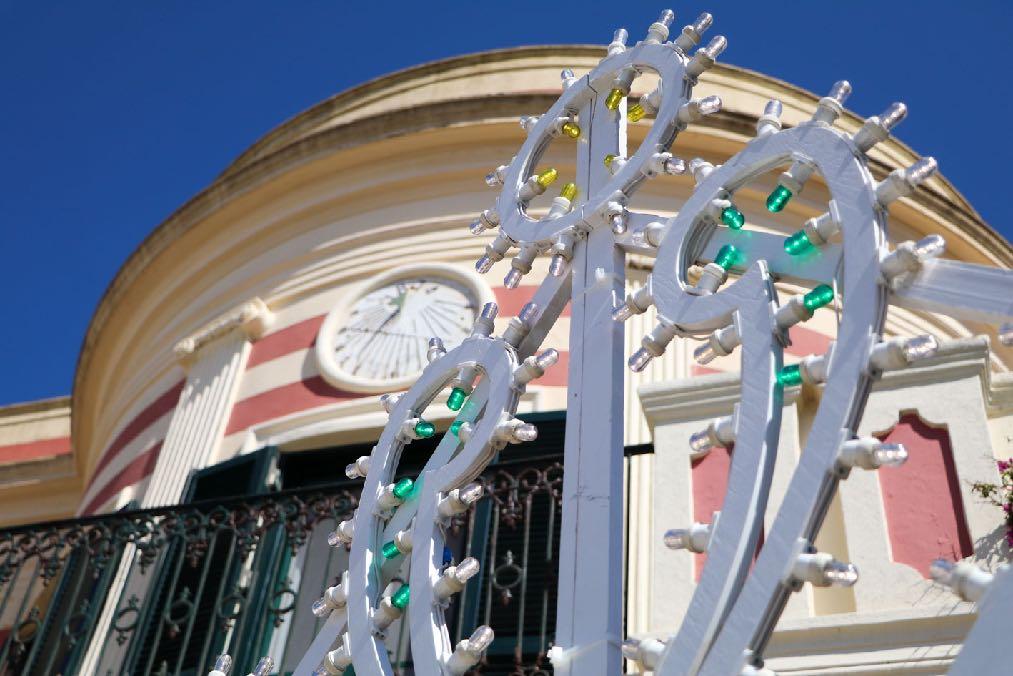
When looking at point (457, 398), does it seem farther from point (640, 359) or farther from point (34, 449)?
point (34, 449)

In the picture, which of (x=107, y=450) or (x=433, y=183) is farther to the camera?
(x=107, y=450)

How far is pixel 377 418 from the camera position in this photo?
7977 millimetres

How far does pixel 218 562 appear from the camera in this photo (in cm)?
777

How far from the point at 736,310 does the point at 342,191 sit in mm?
7947

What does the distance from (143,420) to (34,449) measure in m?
4.08

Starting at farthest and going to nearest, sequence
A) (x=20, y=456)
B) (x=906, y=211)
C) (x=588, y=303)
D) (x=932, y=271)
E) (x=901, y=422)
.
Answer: (x=20, y=456) → (x=906, y=211) → (x=901, y=422) → (x=588, y=303) → (x=932, y=271)

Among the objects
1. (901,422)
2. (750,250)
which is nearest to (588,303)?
(750,250)

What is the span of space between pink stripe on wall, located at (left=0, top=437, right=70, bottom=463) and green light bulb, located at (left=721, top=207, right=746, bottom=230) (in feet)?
39.5

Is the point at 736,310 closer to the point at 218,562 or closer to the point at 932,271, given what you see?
the point at 932,271

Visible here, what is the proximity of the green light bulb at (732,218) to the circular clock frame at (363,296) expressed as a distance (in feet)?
19.1

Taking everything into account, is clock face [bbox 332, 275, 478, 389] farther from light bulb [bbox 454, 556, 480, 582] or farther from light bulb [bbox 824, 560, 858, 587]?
light bulb [bbox 824, 560, 858, 587]

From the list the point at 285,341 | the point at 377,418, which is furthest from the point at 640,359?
the point at 285,341

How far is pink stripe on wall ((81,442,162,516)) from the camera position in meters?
9.41

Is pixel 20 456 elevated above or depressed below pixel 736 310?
above
